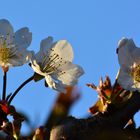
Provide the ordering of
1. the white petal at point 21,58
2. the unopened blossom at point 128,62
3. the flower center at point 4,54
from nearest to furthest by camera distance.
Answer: the unopened blossom at point 128,62 → the white petal at point 21,58 → the flower center at point 4,54

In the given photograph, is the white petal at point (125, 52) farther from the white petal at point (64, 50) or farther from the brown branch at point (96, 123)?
the white petal at point (64, 50)

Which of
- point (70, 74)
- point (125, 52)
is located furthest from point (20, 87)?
point (125, 52)

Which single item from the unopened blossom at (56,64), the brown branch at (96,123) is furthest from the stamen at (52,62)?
the brown branch at (96,123)

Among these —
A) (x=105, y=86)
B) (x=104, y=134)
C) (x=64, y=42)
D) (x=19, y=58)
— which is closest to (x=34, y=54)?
(x=19, y=58)

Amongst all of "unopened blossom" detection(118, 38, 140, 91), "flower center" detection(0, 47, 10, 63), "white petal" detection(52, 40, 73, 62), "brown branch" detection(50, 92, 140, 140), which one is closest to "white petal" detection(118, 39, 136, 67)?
"unopened blossom" detection(118, 38, 140, 91)

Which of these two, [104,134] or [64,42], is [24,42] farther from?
[104,134]

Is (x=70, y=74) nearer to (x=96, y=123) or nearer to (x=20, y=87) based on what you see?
(x=20, y=87)
